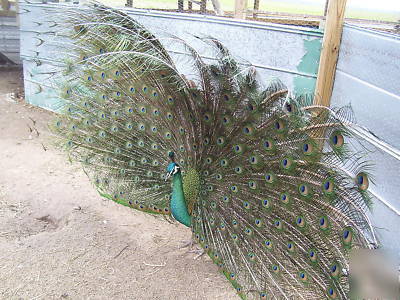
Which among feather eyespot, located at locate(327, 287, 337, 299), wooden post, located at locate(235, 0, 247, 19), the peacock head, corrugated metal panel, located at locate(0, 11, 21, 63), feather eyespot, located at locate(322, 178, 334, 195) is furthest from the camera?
corrugated metal panel, located at locate(0, 11, 21, 63)

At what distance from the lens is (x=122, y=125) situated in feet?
12.0

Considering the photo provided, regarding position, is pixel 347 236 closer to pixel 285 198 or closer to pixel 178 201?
pixel 285 198

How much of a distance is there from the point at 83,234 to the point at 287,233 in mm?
2072

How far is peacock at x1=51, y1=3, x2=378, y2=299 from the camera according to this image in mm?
2605

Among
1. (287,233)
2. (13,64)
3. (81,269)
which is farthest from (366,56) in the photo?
(13,64)

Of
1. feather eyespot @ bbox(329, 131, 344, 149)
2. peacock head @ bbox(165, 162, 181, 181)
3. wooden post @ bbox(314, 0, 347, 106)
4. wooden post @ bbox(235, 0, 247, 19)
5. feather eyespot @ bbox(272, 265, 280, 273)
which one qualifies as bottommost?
feather eyespot @ bbox(272, 265, 280, 273)

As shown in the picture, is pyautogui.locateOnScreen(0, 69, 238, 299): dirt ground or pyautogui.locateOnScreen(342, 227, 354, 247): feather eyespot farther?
pyautogui.locateOnScreen(0, 69, 238, 299): dirt ground

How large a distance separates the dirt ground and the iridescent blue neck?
56 cm

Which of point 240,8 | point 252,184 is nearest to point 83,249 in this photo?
point 252,184

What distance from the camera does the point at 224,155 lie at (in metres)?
3.18

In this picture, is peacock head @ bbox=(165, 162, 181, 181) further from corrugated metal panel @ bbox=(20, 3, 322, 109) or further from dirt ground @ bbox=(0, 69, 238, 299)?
corrugated metal panel @ bbox=(20, 3, 322, 109)

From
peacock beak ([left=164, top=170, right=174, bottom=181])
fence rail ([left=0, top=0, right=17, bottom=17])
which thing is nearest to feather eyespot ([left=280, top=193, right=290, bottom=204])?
peacock beak ([left=164, top=170, right=174, bottom=181])

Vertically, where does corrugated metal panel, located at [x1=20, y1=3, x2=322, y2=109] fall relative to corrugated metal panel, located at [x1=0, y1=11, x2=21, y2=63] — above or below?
above

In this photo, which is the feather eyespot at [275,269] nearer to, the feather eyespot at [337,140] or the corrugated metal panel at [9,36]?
the feather eyespot at [337,140]
